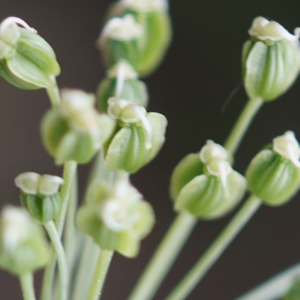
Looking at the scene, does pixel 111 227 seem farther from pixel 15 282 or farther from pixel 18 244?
pixel 15 282

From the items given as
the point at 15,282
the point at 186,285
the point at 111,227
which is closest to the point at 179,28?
the point at 15,282

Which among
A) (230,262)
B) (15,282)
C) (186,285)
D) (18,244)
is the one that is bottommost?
(15,282)

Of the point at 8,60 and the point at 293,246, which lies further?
the point at 293,246

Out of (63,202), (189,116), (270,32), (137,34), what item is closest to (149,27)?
(137,34)

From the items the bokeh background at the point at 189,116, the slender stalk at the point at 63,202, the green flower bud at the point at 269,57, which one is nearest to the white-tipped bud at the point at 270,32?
the green flower bud at the point at 269,57

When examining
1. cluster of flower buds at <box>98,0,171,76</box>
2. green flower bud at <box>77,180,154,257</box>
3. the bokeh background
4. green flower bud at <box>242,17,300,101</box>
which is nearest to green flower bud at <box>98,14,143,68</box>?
cluster of flower buds at <box>98,0,171,76</box>

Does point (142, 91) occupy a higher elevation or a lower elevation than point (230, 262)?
higher

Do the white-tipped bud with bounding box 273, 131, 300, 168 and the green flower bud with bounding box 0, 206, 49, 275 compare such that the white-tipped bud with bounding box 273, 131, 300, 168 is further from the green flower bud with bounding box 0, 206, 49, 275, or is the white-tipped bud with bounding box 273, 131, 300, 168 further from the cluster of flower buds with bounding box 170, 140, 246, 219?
the green flower bud with bounding box 0, 206, 49, 275
